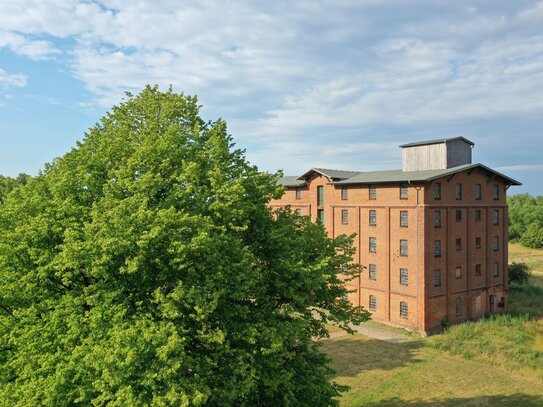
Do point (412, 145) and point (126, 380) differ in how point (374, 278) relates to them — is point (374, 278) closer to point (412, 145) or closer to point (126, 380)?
point (412, 145)

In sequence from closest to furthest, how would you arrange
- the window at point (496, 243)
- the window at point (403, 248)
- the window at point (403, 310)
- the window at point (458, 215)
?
1. the window at point (403, 310)
2. the window at point (403, 248)
3. the window at point (458, 215)
4. the window at point (496, 243)

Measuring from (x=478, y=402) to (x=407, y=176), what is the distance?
912 inches

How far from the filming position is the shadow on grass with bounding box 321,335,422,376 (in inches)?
1302

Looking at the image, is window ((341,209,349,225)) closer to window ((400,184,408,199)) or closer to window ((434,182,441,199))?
window ((400,184,408,199))

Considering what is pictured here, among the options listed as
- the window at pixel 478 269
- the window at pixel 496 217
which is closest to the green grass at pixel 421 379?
the window at pixel 478 269

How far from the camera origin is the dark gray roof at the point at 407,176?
136 feet

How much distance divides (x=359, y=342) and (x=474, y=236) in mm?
18269

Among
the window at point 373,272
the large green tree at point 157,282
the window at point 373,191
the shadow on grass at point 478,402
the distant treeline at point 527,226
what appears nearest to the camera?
the large green tree at point 157,282

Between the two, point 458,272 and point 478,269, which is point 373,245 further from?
point 478,269

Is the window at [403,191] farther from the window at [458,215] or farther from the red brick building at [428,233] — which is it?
the window at [458,215]

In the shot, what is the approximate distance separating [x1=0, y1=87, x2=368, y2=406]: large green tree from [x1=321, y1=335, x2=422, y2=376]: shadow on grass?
15.9 metres

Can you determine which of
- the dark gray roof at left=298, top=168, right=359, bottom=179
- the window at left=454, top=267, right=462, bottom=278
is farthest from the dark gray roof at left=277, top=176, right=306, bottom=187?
the window at left=454, top=267, right=462, bottom=278

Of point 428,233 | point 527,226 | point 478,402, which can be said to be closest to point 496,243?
point 428,233

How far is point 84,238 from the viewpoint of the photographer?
611 inches
